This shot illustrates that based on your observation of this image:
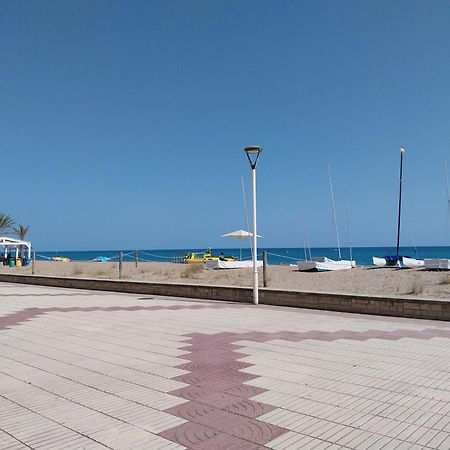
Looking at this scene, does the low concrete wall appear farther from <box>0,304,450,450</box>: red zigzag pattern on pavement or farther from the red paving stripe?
<box>0,304,450,450</box>: red zigzag pattern on pavement

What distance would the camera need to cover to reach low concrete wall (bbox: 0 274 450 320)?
9.32m

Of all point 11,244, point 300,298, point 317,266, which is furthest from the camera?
point 11,244

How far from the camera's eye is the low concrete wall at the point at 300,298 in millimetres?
9324

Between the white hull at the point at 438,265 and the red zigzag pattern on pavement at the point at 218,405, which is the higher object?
the white hull at the point at 438,265

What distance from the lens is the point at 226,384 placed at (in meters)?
4.95

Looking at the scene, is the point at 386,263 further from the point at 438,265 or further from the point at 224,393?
the point at 224,393

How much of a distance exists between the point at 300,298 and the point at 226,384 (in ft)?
21.7

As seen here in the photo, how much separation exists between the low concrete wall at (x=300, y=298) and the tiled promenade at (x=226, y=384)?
0.46 meters

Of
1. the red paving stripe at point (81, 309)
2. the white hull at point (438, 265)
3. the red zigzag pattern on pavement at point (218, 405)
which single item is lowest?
the red zigzag pattern on pavement at point (218, 405)

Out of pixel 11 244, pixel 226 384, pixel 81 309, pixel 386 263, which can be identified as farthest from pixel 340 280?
pixel 11 244

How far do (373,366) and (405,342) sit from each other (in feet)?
5.44

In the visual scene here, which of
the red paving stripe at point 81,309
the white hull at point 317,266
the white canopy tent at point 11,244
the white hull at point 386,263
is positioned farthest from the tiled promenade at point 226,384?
the white canopy tent at point 11,244

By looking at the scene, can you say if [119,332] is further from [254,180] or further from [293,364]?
[254,180]

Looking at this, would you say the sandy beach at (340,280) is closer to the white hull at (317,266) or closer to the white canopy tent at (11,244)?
the white hull at (317,266)
